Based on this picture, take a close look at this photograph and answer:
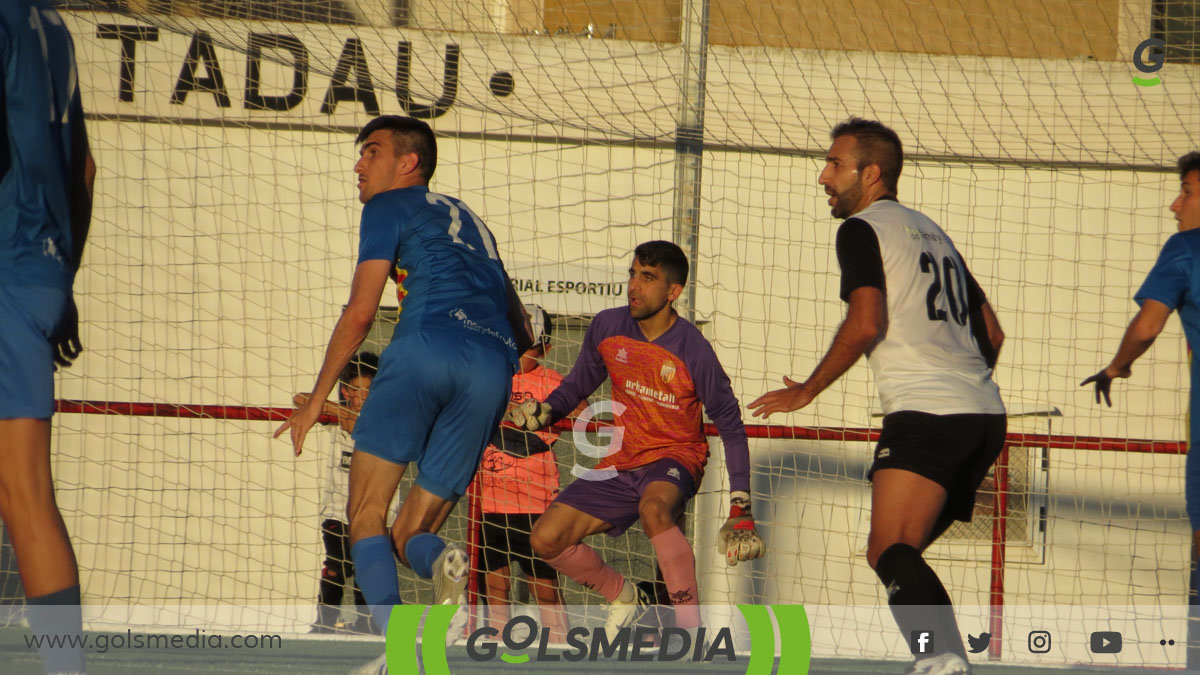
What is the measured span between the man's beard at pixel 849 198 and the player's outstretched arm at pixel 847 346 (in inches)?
18.3

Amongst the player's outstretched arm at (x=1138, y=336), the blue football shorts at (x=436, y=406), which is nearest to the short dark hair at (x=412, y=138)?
the blue football shorts at (x=436, y=406)

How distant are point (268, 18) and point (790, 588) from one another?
5286 mm

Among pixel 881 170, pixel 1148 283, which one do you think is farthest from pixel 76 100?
pixel 1148 283

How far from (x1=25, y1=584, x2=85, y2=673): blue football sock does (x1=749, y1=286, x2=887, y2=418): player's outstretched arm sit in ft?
6.42

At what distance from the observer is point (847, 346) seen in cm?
351

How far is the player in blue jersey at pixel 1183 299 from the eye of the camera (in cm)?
429

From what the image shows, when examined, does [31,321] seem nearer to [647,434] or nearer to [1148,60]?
[647,434]

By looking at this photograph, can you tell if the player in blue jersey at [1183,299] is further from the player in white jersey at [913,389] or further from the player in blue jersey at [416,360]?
the player in blue jersey at [416,360]

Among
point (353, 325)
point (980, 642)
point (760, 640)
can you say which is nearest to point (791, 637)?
point (760, 640)

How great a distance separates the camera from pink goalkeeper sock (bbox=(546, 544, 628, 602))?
5219 millimetres

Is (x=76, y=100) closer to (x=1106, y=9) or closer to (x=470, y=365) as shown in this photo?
(x=470, y=365)

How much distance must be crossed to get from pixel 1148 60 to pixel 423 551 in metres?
7.26

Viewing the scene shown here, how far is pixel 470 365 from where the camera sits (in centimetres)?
386

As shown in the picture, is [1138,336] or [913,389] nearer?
[913,389]
